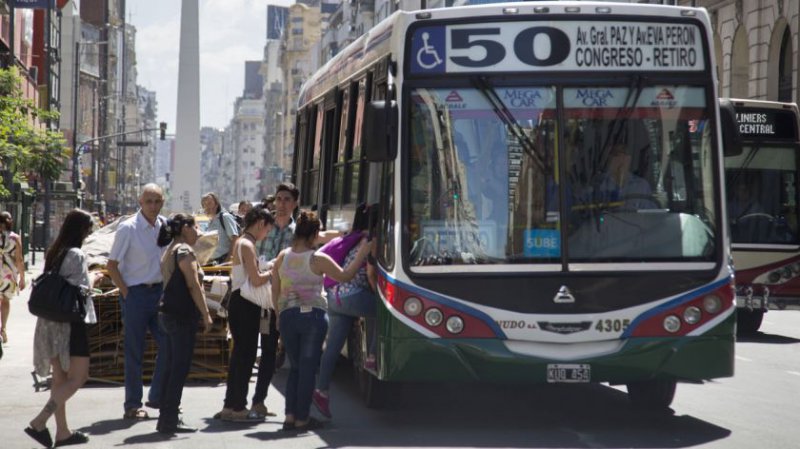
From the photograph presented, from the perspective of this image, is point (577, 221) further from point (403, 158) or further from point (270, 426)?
point (270, 426)

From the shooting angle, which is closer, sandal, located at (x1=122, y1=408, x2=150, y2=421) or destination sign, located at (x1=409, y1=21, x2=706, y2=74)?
destination sign, located at (x1=409, y1=21, x2=706, y2=74)

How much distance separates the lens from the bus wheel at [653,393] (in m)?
12.0

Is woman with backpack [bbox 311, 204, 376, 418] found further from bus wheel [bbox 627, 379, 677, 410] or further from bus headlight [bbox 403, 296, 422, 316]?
bus wheel [bbox 627, 379, 677, 410]

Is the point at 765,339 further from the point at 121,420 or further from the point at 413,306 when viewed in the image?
the point at 121,420

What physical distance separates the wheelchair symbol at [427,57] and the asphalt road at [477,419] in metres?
2.63

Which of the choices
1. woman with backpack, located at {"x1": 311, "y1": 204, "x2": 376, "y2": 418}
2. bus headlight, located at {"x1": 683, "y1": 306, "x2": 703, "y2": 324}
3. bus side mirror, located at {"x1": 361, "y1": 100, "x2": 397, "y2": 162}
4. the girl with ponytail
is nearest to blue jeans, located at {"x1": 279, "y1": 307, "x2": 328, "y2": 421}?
woman with backpack, located at {"x1": 311, "y1": 204, "x2": 376, "y2": 418}

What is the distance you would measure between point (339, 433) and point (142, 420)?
176 cm

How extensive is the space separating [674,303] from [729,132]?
1321mm

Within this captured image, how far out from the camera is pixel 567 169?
10719 mm

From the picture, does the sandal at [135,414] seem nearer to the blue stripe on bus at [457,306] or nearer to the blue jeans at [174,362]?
the blue jeans at [174,362]

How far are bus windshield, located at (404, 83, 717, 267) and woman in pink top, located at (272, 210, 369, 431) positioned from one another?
0.71 metres

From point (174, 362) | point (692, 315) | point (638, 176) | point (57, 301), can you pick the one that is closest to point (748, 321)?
point (692, 315)

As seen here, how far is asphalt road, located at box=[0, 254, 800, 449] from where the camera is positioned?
10352mm

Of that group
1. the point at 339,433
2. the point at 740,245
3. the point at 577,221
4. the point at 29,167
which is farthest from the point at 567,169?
the point at 29,167
